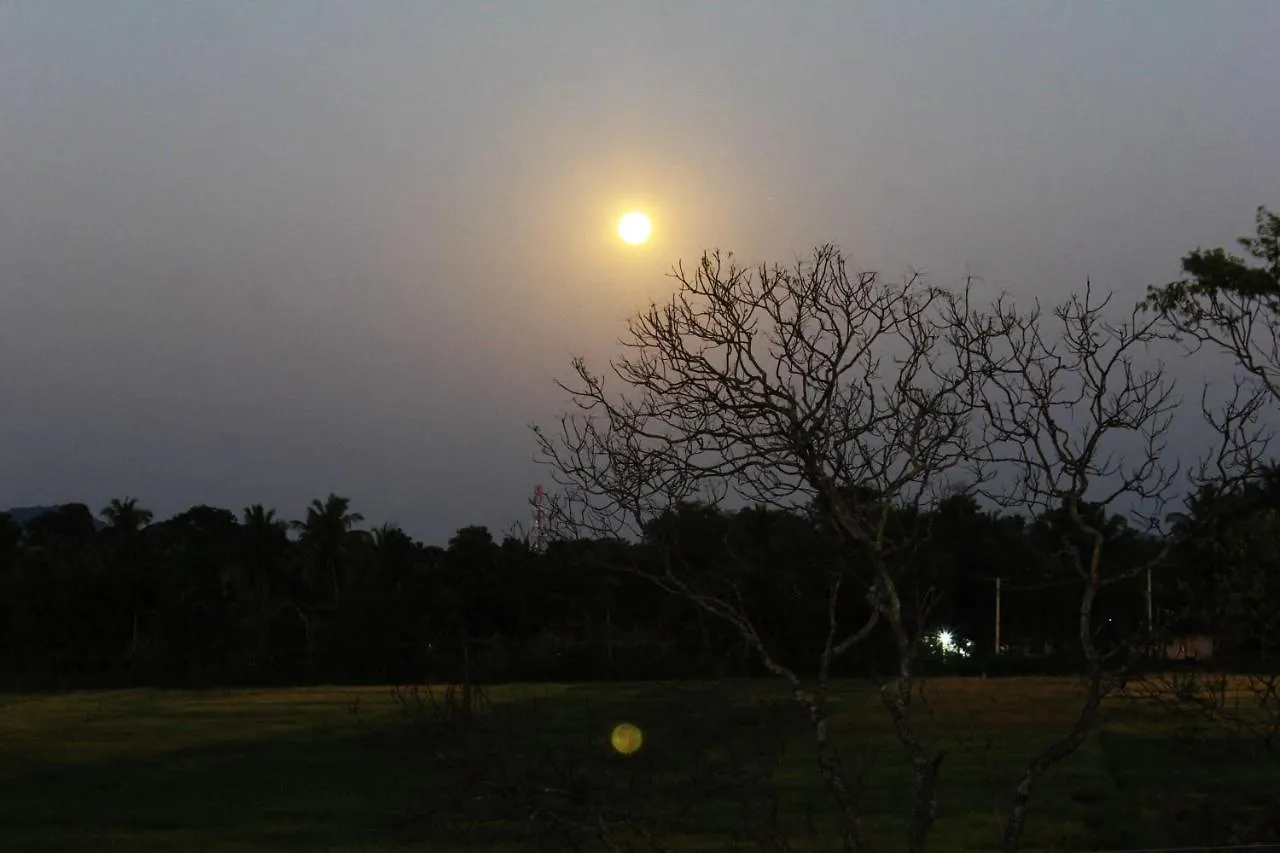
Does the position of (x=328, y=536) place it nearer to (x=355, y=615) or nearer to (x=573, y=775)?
(x=355, y=615)

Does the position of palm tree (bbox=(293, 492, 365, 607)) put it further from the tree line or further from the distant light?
the distant light

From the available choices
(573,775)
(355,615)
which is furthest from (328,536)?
(573,775)

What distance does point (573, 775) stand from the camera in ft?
23.4

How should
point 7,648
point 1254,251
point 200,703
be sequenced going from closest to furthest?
point 1254,251, point 200,703, point 7,648

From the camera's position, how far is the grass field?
27.8 ft

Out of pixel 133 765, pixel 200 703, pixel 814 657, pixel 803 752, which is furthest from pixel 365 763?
pixel 814 657

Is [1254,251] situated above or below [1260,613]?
above

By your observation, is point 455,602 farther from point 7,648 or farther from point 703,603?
point 703,603

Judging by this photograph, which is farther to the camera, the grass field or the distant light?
the distant light

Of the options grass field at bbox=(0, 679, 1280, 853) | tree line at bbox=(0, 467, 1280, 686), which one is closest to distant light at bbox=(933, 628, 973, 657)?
tree line at bbox=(0, 467, 1280, 686)

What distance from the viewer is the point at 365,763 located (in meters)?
32.9

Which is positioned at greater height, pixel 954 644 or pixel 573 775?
pixel 954 644

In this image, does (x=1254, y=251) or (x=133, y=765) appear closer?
(x=1254, y=251)

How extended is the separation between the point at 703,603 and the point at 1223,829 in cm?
832
